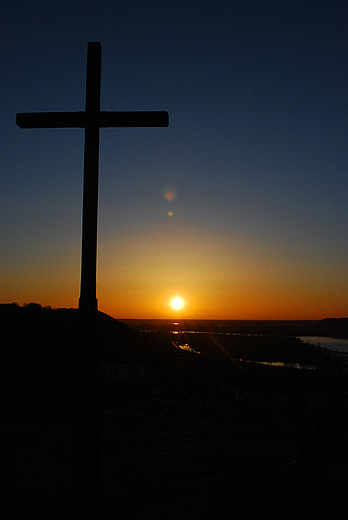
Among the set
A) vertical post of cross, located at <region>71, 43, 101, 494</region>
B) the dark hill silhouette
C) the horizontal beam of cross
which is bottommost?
the dark hill silhouette

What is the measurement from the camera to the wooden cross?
4.59 meters

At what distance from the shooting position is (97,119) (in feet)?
17.0

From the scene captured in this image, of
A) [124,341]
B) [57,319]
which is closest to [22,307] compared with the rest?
[57,319]

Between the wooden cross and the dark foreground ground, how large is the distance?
0.47m

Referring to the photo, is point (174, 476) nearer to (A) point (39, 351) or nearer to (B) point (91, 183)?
(B) point (91, 183)

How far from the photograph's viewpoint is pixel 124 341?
87.5 m

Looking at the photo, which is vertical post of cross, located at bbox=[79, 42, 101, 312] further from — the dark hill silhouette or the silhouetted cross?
the dark hill silhouette

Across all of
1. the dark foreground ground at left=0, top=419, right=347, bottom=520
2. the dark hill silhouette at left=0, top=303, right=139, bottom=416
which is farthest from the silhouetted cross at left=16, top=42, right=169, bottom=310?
the dark hill silhouette at left=0, top=303, right=139, bottom=416

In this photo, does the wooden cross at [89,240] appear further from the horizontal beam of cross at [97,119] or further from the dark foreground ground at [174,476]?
the dark foreground ground at [174,476]

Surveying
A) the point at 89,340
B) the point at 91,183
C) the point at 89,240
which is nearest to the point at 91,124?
the point at 91,183

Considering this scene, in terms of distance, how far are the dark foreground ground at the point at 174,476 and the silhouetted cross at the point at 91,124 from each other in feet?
7.53

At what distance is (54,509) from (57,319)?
69346mm

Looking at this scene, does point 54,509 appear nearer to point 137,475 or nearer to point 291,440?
point 137,475

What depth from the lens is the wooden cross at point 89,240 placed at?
15.1ft
